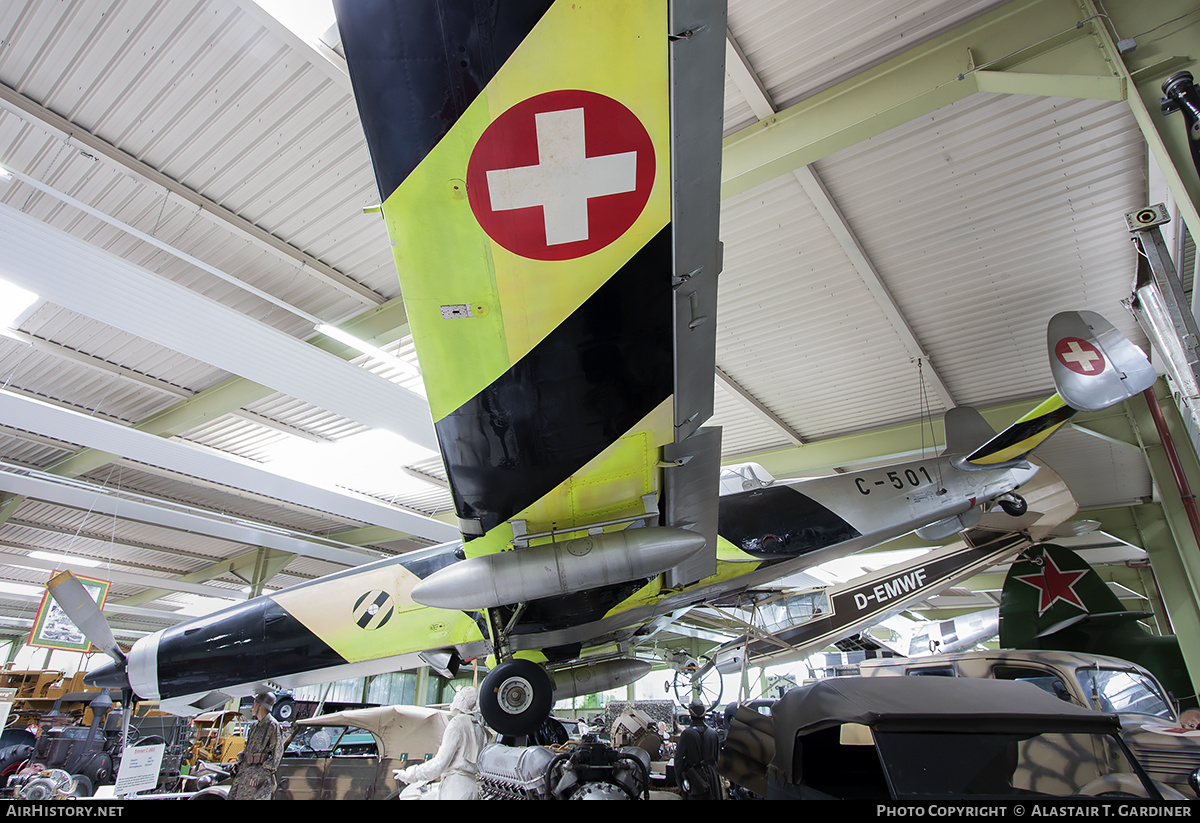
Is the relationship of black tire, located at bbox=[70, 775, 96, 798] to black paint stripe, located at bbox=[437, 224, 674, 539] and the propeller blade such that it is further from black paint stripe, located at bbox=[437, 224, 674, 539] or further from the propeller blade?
black paint stripe, located at bbox=[437, 224, 674, 539]

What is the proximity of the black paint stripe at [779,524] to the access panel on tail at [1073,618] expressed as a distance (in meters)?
3.69

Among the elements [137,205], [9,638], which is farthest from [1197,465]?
[9,638]

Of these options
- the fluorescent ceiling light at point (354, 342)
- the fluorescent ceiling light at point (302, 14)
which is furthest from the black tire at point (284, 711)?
the fluorescent ceiling light at point (302, 14)

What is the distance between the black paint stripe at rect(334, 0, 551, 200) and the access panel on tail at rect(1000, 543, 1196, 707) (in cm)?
899

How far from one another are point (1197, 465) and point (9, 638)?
39.8 m

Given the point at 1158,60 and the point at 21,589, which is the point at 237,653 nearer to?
the point at 1158,60

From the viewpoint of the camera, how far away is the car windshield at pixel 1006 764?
2.21 m

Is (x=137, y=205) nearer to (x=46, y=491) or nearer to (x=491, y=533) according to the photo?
(x=491, y=533)

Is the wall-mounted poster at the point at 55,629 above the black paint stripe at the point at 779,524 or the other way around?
the other way around

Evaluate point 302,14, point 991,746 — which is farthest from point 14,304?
point 991,746

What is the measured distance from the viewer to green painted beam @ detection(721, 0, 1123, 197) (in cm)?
394

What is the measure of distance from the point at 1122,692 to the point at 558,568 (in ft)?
17.6

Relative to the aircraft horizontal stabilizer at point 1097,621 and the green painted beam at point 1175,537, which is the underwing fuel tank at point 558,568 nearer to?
the aircraft horizontal stabilizer at point 1097,621
